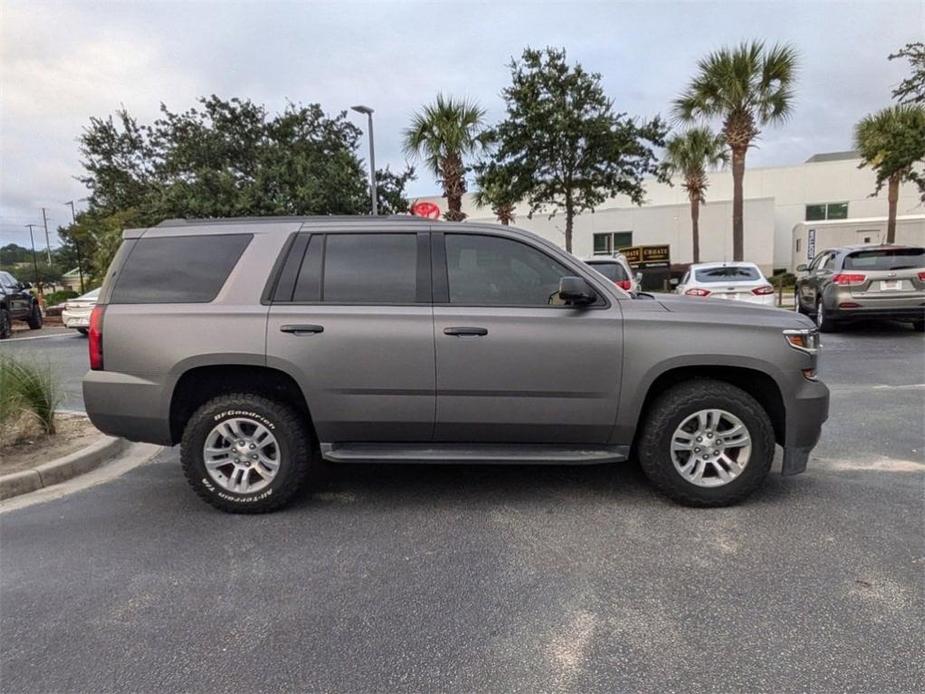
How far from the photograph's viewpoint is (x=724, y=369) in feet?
12.7

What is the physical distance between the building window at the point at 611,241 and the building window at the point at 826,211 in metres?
11.5

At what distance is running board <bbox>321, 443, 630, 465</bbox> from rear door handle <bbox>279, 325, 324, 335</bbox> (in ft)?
2.47

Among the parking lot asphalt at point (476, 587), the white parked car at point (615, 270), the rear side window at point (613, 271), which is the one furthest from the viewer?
the rear side window at point (613, 271)

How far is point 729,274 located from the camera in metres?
12.0

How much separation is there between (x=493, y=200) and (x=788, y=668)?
16408 mm

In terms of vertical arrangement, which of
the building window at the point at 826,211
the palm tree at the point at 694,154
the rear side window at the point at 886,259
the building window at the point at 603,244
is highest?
the palm tree at the point at 694,154

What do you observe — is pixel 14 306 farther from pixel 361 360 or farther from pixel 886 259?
pixel 886 259

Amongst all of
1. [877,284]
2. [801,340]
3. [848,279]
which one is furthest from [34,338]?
[877,284]

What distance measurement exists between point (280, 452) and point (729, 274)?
10.7 m

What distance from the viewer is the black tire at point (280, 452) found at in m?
3.85

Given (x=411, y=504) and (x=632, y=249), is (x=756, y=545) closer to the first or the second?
(x=411, y=504)

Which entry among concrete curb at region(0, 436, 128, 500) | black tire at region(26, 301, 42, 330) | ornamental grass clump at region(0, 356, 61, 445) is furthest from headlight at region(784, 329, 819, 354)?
black tire at region(26, 301, 42, 330)

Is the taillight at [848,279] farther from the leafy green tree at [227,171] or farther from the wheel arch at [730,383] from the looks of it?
the leafy green tree at [227,171]

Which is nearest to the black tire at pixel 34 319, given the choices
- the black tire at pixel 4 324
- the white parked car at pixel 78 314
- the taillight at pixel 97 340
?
the black tire at pixel 4 324
